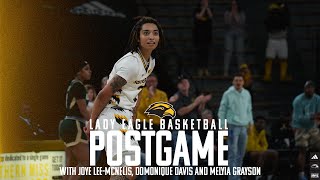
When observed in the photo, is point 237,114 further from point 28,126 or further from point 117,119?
point 117,119

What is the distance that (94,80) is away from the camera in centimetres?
938

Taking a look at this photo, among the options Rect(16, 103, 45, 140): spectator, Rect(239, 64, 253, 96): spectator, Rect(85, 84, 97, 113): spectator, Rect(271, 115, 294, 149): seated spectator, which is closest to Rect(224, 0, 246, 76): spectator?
Rect(239, 64, 253, 96): spectator

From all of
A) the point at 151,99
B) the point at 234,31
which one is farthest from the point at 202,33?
the point at 151,99

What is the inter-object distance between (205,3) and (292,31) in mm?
1442

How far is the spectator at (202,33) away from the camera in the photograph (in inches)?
465

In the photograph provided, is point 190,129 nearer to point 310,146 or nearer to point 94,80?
point 94,80

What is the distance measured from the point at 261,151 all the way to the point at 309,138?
1.98ft

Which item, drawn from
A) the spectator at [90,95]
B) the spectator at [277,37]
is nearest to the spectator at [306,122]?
the spectator at [277,37]

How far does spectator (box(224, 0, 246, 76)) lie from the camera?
41.2ft

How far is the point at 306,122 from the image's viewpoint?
10.7m

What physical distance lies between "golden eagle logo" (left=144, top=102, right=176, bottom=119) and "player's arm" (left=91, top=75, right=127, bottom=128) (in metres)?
1.28

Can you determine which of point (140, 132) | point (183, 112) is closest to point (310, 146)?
point (183, 112)

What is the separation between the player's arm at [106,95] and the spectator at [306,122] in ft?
9.75

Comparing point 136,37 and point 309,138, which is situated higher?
point 136,37
